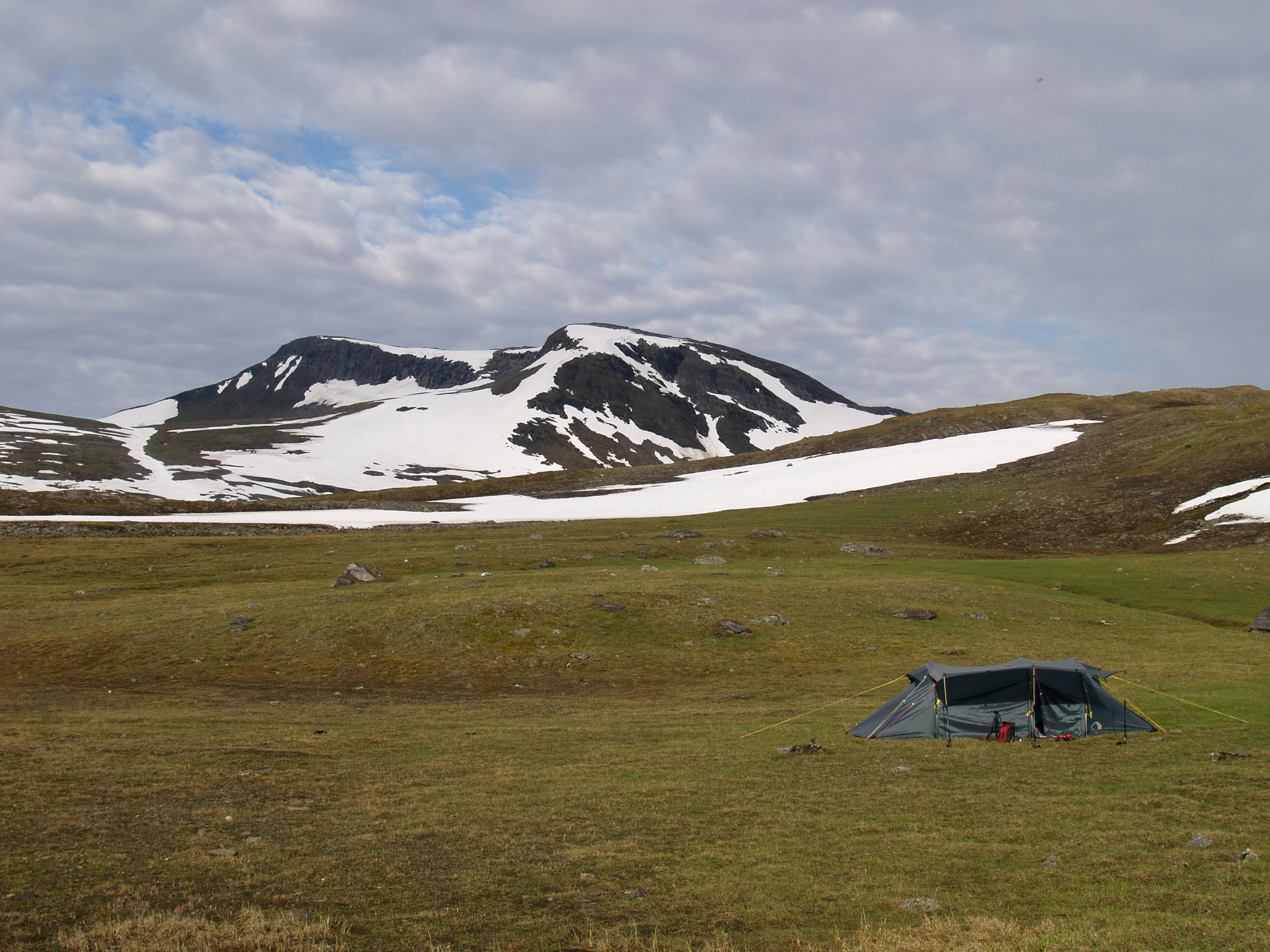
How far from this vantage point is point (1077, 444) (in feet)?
328

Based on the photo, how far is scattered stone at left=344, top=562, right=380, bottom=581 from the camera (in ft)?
159

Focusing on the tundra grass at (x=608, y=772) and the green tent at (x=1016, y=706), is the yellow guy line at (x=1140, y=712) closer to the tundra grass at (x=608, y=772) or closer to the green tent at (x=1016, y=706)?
the green tent at (x=1016, y=706)

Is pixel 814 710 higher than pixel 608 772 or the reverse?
the reverse

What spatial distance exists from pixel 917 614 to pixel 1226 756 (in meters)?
23.3

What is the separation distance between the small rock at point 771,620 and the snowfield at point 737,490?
49097mm

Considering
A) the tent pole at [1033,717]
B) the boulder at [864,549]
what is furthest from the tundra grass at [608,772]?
the boulder at [864,549]

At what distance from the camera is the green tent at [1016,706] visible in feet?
72.1

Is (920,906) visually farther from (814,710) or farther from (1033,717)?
(814,710)

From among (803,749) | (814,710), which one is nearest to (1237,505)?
(814,710)

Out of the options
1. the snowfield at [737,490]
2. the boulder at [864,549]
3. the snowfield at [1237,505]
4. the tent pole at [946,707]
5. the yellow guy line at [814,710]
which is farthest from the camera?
the snowfield at [737,490]

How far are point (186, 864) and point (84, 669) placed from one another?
27.7 metres

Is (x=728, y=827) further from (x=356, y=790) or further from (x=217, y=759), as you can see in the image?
(x=217, y=759)

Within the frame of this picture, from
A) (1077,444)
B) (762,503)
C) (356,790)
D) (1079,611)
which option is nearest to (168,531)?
(762,503)

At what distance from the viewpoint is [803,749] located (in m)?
20.8
